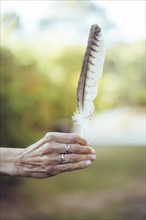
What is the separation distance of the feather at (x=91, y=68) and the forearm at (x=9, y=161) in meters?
0.22

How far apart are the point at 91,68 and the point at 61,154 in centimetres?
21

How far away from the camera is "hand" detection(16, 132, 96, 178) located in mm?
1188

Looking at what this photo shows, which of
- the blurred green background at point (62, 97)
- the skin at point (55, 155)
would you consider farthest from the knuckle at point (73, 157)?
the blurred green background at point (62, 97)

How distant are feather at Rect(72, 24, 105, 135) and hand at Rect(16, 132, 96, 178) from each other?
9 centimetres

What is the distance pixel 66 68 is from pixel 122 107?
0.29m

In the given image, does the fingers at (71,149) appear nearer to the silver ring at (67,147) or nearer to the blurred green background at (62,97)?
the silver ring at (67,147)

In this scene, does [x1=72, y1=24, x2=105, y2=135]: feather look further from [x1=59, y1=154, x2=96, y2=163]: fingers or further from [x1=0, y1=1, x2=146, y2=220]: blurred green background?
[x1=0, y1=1, x2=146, y2=220]: blurred green background

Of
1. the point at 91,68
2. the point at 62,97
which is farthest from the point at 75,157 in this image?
the point at 62,97

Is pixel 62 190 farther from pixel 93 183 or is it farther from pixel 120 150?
pixel 120 150

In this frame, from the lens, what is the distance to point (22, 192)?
2244mm

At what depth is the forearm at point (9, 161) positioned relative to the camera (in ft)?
4.31

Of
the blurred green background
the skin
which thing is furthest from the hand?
the blurred green background

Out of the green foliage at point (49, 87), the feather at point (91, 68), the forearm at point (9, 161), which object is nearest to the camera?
the feather at point (91, 68)

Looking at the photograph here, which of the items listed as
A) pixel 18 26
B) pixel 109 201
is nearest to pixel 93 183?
pixel 109 201
